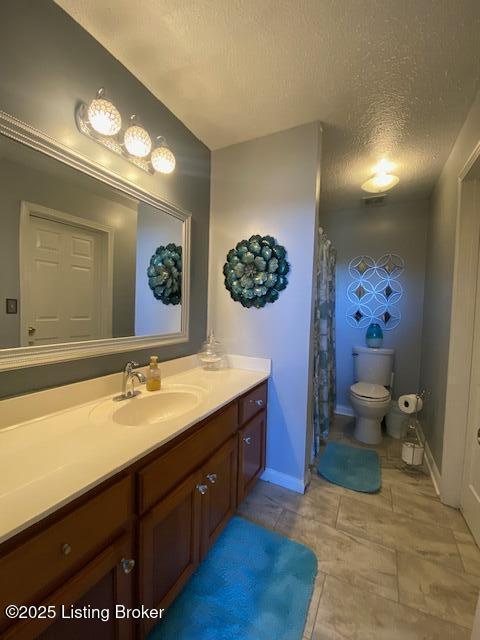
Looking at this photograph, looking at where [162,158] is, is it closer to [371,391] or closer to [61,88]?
[61,88]

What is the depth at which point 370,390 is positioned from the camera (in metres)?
2.43

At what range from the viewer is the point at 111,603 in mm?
755

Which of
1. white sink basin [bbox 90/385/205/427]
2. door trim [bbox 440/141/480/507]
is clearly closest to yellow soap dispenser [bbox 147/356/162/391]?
white sink basin [bbox 90/385/205/427]

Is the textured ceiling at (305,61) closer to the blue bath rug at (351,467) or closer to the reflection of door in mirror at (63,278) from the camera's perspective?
the reflection of door in mirror at (63,278)

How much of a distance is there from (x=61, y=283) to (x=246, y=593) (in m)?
1.56

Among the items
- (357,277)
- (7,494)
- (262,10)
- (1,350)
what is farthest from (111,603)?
(357,277)

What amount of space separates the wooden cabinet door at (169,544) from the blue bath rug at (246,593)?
15 cm

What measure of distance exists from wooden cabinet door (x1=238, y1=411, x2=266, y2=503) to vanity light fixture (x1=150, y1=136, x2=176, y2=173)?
1.52 metres

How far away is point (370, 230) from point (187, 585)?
3265 mm

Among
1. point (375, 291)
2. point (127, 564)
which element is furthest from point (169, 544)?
point (375, 291)

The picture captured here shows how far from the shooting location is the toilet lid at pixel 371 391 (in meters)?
2.33

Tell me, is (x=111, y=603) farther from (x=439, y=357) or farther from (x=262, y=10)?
(x=439, y=357)

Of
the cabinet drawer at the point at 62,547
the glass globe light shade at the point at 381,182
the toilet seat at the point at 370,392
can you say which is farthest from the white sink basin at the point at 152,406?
the glass globe light shade at the point at 381,182

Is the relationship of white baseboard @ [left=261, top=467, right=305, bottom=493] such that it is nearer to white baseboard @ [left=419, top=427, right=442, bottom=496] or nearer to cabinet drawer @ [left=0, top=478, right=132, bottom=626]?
white baseboard @ [left=419, top=427, right=442, bottom=496]
